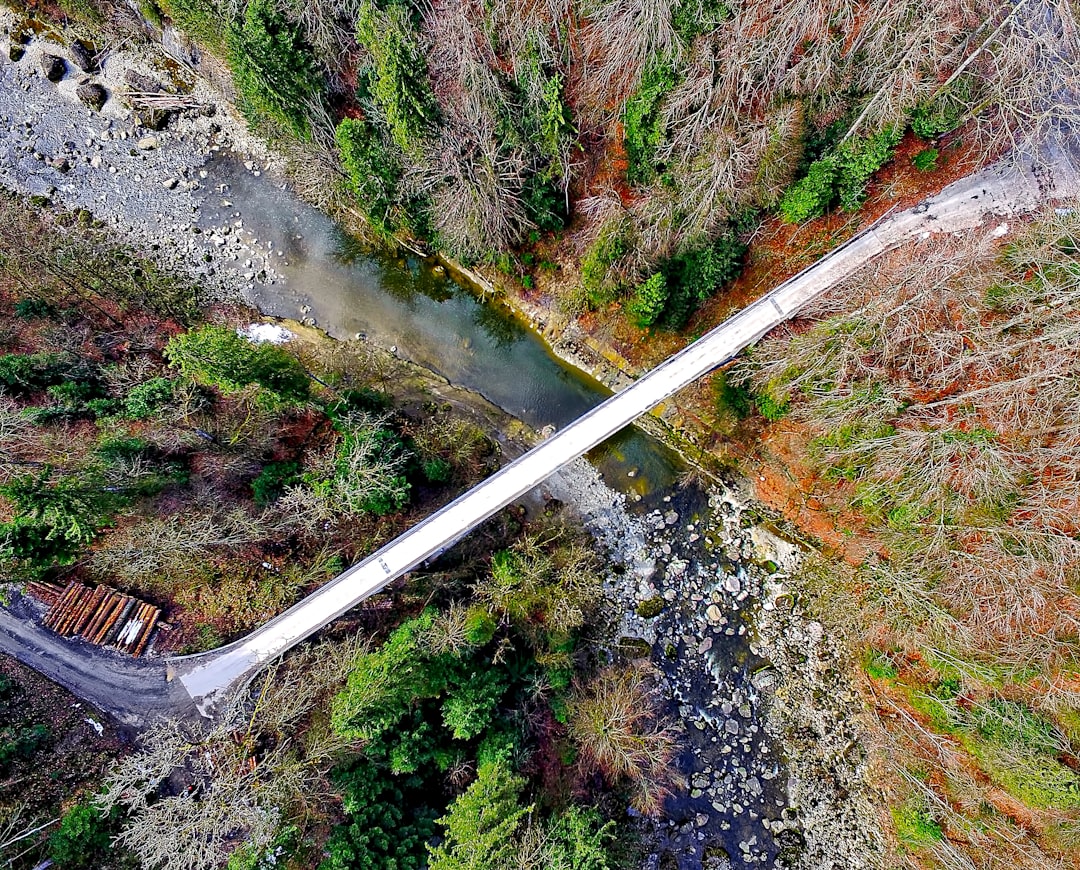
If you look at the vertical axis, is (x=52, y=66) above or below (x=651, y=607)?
above

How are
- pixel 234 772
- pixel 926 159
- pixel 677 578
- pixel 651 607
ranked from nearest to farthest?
pixel 234 772, pixel 926 159, pixel 651 607, pixel 677 578

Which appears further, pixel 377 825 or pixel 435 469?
pixel 435 469

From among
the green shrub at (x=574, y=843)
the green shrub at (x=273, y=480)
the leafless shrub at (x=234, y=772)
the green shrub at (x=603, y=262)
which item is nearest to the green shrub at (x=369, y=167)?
the green shrub at (x=603, y=262)

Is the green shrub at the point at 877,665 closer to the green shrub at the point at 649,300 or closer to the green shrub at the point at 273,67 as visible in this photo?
the green shrub at the point at 649,300

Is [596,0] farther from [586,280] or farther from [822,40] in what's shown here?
[586,280]

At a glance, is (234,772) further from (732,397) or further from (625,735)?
(732,397)

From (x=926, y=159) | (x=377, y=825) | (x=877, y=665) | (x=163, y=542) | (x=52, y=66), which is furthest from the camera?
(x=52, y=66)

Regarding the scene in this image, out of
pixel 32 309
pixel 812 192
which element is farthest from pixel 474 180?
pixel 32 309

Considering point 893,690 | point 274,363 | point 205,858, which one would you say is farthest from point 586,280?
point 205,858
